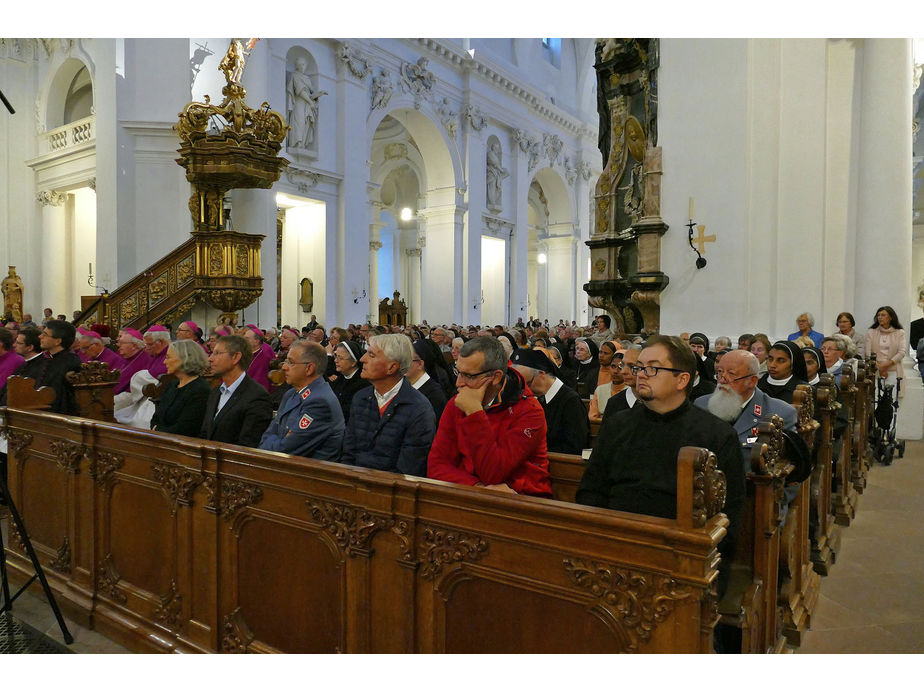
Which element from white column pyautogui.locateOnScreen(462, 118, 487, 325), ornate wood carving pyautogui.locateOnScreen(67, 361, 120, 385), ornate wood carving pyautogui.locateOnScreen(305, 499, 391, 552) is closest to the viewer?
ornate wood carving pyautogui.locateOnScreen(305, 499, 391, 552)

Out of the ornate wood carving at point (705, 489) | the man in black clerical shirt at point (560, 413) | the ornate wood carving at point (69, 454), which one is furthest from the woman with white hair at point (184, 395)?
the ornate wood carving at point (705, 489)

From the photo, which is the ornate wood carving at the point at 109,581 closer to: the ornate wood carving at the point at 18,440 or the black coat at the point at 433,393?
the ornate wood carving at the point at 18,440

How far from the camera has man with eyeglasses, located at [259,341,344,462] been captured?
361 cm

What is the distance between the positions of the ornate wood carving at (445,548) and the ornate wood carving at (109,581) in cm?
203

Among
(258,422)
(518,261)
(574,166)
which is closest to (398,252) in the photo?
(518,261)

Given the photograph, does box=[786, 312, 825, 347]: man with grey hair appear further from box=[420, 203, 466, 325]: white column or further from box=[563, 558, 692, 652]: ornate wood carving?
box=[420, 203, 466, 325]: white column

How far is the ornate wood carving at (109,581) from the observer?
3.50 meters

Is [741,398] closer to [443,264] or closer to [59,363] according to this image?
[59,363]

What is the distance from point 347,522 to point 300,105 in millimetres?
16842

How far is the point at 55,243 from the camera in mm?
19109

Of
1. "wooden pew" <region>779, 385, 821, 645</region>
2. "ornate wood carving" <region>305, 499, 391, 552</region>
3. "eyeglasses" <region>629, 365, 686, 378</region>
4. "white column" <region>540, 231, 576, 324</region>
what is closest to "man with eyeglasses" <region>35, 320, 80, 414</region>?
"ornate wood carving" <region>305, 499, 391, 552</region>

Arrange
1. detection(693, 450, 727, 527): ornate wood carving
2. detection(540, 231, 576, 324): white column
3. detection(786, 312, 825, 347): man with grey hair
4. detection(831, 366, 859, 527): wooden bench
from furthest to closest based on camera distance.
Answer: detection(540, 231, 576, 324): white column → detection(786, 312, 825, 347): man with grey hair → detection(831, 366, 859, 527): wooden bench → detection(693, 450, 727, 527): ornate wood carving

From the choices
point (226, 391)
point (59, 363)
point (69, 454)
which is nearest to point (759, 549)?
point (226, 391)

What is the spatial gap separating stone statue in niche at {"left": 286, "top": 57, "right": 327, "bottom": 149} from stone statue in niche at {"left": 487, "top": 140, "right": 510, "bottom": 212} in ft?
29.6
